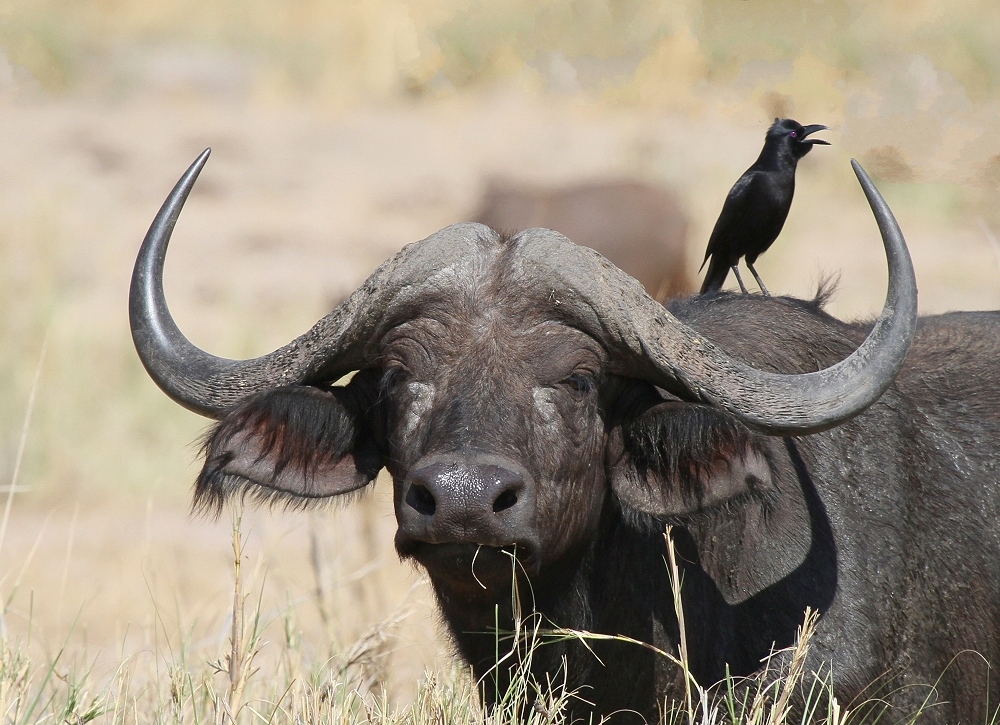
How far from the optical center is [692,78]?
742 inches

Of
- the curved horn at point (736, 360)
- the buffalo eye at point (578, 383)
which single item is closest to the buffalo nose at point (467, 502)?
the buffalo eye at point (578, 383)

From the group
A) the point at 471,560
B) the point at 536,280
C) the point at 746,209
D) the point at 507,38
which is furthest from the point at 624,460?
the point at 507,38

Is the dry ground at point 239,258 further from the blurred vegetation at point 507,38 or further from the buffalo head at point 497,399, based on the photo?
the buffalo head at point 497,399

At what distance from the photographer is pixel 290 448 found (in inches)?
148

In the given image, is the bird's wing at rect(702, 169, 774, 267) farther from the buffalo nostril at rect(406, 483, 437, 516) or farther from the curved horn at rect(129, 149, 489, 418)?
the buffalo nostril at rect(406, 483, 437, 516)

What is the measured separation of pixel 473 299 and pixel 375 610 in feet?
15.4

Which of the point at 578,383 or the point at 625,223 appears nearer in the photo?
the point at 578,383

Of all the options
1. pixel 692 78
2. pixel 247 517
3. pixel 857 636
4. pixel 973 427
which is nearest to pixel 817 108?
pixel 692 78

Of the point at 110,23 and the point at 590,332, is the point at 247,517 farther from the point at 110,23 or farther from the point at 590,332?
the point at 110,23

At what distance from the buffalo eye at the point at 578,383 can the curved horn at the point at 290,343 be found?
50 cm

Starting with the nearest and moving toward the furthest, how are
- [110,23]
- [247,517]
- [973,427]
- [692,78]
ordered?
[973,427], [247,517], [692,78], [110,23]

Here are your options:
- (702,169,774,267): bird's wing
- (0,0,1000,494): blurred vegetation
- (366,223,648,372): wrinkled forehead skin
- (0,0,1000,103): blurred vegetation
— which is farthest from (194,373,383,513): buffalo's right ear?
(0,0,1000,103): blurred vegetation

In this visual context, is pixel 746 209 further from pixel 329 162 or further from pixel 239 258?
pixel 329 162

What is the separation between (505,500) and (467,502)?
0.17m
